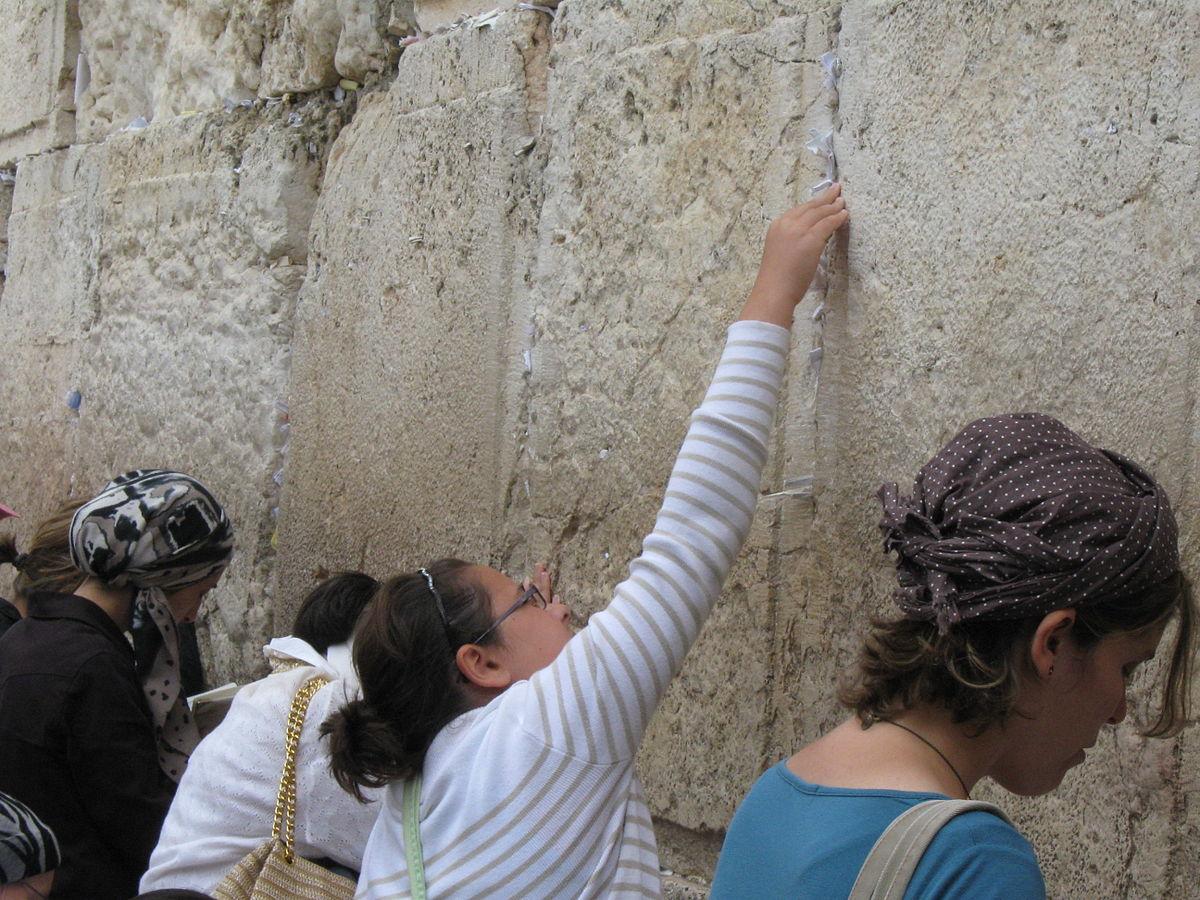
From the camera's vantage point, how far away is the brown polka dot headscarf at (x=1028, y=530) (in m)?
1.26

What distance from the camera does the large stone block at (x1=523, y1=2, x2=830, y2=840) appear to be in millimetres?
2369

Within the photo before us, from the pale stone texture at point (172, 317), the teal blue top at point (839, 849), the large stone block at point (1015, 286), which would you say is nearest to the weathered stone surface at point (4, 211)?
the pale stone texture at point (172, 317)

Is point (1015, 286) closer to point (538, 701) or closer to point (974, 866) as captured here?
point (538, 701)

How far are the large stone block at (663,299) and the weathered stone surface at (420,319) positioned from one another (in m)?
0.15

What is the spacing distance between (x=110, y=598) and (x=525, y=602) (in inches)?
43.5

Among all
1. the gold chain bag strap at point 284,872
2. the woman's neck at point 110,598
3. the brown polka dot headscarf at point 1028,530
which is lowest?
the gold chain bag strap at point 284,872

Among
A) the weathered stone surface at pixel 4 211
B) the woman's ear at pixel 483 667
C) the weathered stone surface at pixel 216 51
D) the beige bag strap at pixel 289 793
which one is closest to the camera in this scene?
the woman's ear at pixel 483 667

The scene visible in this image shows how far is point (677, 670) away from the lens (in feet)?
5.02

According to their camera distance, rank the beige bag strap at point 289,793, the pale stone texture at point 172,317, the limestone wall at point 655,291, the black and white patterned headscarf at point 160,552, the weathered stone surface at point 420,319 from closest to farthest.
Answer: the beige bag strap at point 289,793 < the limestone wall at point 655,291 < the black and white patterned headscarf at point 160,552 < the weathered stone surface at point 420,319 < the pale stone texture at point 172,317

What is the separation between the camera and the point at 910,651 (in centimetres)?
134

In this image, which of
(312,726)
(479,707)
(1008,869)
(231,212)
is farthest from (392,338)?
(1008,869)

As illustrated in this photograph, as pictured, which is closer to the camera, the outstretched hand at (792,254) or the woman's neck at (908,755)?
the woman's neck at (908,755)

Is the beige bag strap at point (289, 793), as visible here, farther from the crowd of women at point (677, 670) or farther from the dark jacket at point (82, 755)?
the dark jacket at point (82, 755)

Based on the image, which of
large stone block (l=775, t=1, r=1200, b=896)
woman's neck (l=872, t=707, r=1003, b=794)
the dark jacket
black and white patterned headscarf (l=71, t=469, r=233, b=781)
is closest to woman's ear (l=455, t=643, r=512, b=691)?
woman's neck (l=872, t=707, r=1003, b=794)
